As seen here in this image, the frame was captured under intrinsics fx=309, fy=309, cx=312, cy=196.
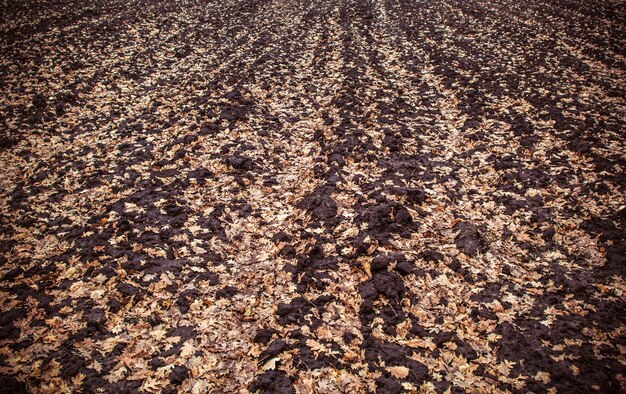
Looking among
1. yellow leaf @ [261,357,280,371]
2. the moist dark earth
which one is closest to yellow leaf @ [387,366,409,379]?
the moist dark earth

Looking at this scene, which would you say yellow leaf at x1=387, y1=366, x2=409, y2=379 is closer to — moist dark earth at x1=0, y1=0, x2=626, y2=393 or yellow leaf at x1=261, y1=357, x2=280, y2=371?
moist dark earth at x1=0, y1=0, x2=626, y2=393

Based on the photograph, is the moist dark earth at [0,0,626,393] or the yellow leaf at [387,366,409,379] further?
the moist dark earth at [0,0,626,393]

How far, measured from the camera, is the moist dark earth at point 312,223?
366cm

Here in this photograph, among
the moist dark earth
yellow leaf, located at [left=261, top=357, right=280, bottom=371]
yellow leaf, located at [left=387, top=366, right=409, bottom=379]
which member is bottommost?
yellow leaf, located at [left=387, top=366, right=409, bottom=379]

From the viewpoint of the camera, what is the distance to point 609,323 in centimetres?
390

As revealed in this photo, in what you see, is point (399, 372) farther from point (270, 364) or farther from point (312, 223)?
point (312, 223)

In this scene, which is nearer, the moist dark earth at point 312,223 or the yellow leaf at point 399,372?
the yellow leaf at point 399,372

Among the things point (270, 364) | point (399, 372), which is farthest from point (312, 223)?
point (399, 372)

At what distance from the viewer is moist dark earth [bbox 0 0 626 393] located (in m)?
3.66

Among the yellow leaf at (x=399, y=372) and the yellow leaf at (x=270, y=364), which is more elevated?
the yellow leaf at (x=270, y=364)

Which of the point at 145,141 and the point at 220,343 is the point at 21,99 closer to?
the point at 145,141

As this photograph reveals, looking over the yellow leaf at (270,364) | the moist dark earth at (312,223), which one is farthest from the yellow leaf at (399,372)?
the yellow leaf at (270,364)

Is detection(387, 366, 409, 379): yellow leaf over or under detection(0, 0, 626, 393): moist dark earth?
under

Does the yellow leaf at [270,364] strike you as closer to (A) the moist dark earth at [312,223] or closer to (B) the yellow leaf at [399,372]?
(A) the moist dark earth at [312,223]
